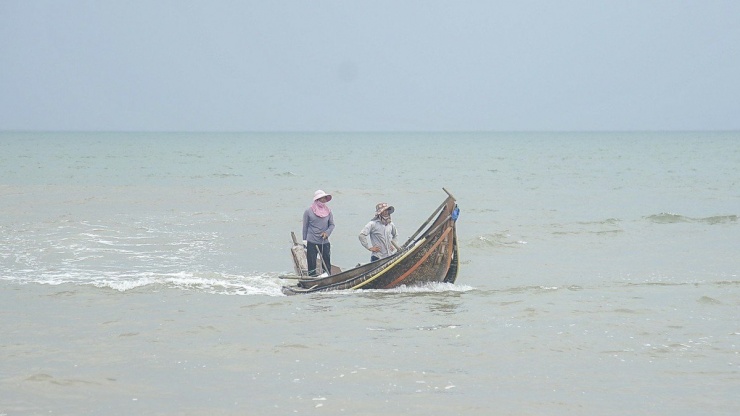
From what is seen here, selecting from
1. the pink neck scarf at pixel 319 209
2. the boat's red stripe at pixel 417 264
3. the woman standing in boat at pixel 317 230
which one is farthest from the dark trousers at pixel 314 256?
the boat's red stripe at pixel 417 264

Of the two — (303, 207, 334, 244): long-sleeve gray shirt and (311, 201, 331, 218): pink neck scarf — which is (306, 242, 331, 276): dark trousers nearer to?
(303, 207, 334, 244): long-sleeve gray shirt

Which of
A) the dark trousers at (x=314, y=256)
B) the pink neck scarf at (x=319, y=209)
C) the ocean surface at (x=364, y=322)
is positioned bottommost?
the ocean surface at (x=364, y=322)

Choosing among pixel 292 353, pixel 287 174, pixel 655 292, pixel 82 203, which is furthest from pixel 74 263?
pixel 287 174

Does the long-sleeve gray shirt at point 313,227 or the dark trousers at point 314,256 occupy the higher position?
the long-sleeve gray shirt at point 313,227

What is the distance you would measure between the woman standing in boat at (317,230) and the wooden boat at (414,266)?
51cm

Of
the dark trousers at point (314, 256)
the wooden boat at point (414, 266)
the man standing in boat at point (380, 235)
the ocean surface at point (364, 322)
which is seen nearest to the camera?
the ocean surface at point (364, 322)

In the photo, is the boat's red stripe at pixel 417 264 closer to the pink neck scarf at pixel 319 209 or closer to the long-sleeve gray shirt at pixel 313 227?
the long-sleeve gray shirt at pixel 313 227

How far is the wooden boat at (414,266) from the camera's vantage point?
459 inches

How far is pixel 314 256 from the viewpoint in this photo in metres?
12.7

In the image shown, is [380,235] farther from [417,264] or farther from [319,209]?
[319,209]

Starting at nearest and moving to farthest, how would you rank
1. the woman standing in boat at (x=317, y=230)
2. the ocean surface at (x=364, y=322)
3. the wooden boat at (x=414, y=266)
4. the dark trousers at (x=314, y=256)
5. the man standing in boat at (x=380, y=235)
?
1. the ocean surface at (x=364, y=322)
2. the wooden boat at (x=414, y=266)
3. the man standing in boat at (x=380, y=235)
4. the woman standing in boat at (x=317, y=230)
5. the dark trousers at (x=314, y=256)

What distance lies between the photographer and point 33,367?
825 cm

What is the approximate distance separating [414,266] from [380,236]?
27.8 inches

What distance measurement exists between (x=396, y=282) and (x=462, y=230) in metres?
9.68
